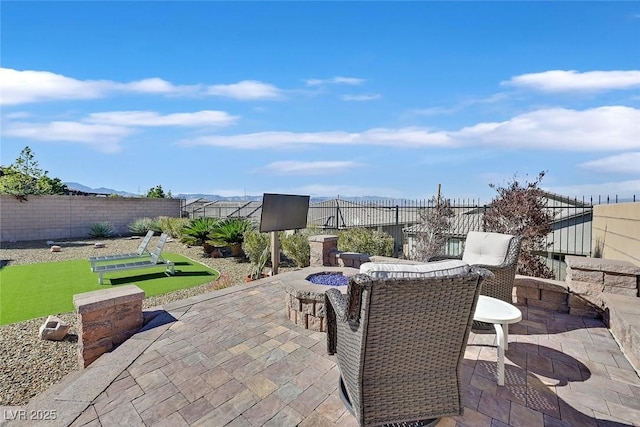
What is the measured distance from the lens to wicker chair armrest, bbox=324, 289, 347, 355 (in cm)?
177

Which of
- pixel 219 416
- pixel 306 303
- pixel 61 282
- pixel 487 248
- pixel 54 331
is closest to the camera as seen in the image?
pixel 219 416

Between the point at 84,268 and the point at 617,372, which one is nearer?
the point at 617,372

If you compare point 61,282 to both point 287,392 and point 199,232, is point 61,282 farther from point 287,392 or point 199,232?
point 287,392

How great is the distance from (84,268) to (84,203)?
333 inches

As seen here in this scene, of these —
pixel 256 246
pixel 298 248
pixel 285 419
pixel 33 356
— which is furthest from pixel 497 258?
pixel 256 246

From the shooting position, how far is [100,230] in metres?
13.9

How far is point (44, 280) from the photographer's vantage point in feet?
21.6

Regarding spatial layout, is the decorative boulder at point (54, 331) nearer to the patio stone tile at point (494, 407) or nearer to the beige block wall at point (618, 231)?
the patio stone tile at point (494, 407)

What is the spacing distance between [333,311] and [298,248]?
5632mm

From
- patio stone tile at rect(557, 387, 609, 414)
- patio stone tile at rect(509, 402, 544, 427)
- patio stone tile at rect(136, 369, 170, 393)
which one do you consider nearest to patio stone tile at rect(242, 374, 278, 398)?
patio stone tile at rect(136, 369, 170, 393)

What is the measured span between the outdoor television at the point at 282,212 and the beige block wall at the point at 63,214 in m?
13.1

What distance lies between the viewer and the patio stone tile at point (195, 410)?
1983mm

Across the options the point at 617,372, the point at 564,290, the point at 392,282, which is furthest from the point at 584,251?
the point at 392,282

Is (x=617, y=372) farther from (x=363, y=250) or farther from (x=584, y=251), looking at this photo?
(x=584, y=251)
